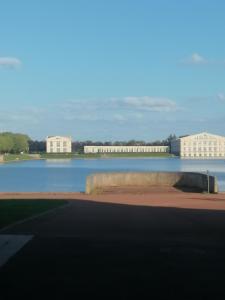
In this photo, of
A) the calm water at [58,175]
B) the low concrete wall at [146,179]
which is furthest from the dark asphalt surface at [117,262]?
the calm water at [58,175]

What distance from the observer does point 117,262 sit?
992 cm

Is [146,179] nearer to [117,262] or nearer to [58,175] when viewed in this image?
[117,262]

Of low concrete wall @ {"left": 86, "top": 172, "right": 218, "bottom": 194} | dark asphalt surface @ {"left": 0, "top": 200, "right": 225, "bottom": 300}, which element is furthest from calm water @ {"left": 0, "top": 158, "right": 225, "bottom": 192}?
dark asphalt surface @ {"left": 0, "top": 200, "right": 225, "bottom": 300}

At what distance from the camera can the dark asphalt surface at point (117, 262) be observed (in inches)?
307

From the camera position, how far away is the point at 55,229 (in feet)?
50.0

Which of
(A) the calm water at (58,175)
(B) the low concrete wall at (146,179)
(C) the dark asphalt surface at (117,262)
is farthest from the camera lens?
(A) the calm water at (58,175)

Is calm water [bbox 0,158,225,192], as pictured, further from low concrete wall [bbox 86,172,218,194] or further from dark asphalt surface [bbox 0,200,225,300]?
dark asphalt surface [bbox 0,200,225,300]

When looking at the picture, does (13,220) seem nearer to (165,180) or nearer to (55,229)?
(55,229)

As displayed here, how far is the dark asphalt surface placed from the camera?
7.79m

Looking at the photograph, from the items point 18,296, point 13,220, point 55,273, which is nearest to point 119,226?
point 13,220

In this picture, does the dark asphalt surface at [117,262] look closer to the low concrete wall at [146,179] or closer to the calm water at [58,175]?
the low concrete wall at [146,179]

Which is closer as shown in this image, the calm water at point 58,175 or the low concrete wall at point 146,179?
the low concrete wall at point 146,179

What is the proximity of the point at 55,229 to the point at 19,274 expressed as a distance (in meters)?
6.37

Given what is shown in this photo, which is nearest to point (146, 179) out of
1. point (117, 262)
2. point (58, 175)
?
point (117, 262)
